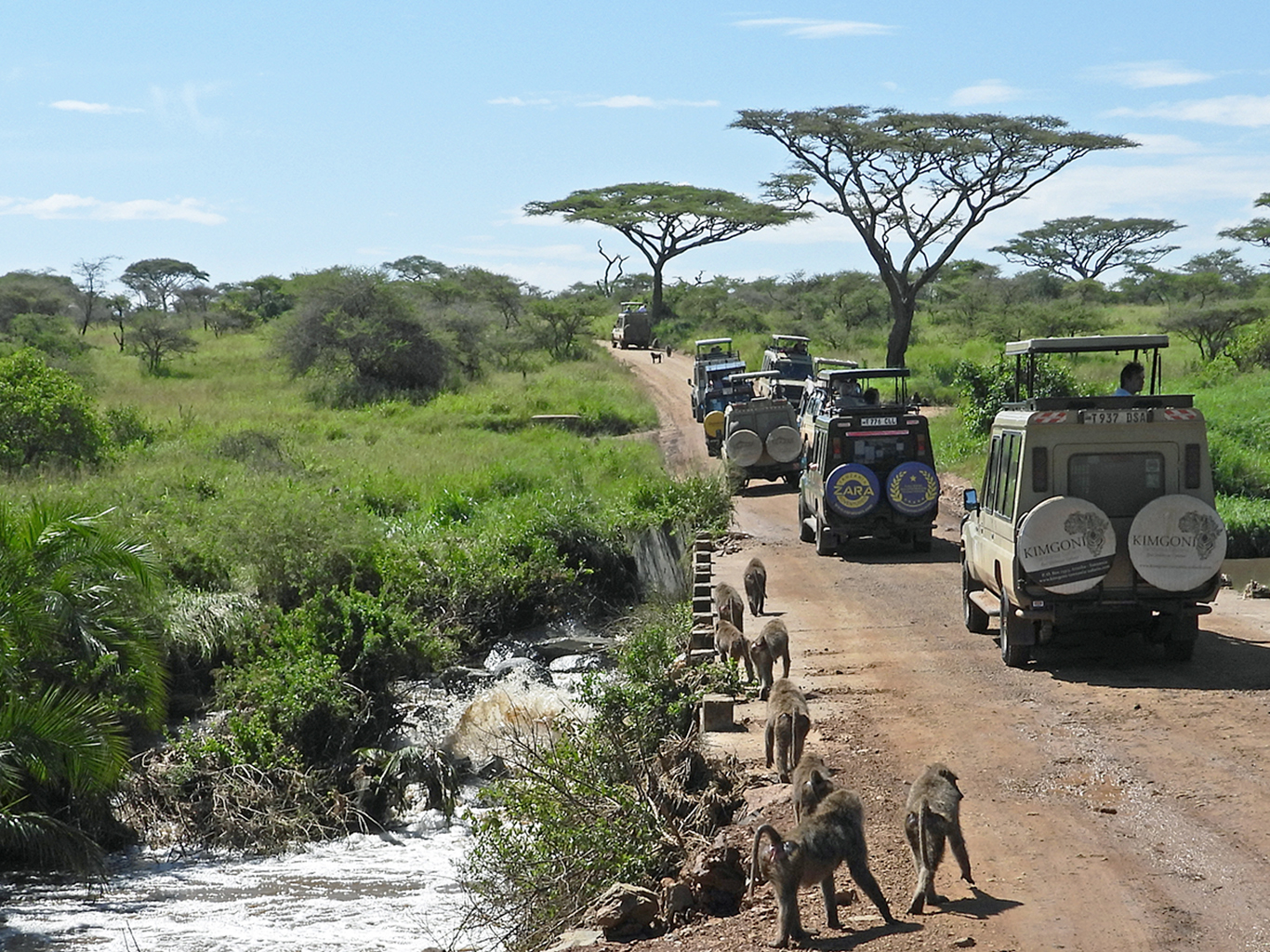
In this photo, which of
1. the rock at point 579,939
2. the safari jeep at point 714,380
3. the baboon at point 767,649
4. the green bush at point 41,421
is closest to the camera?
the rock at point 579,939

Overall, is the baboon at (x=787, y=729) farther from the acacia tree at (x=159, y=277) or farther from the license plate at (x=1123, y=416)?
the acacia tree at (x=159, y=277)

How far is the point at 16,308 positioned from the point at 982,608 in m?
63.2

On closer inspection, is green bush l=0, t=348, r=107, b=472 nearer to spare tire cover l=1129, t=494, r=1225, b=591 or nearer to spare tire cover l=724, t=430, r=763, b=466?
spare tire cover l=724, t=430, r=763, b=466

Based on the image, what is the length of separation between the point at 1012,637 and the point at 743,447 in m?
14.9

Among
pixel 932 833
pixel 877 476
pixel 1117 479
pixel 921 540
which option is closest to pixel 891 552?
pixel 921 540

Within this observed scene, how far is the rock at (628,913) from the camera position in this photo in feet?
22.5

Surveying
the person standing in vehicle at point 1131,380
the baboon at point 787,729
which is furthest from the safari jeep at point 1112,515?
the baboon at point 787,729

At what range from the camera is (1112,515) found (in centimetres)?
1085

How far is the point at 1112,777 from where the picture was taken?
811 centimetres

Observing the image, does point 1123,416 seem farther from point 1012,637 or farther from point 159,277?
point 159,277

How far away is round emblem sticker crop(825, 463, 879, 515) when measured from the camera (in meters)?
17.9

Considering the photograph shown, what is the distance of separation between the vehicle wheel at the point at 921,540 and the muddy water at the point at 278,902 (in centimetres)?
814

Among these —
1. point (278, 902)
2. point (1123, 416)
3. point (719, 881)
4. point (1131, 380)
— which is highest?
point (1131, 380)

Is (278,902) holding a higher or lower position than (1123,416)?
lower
